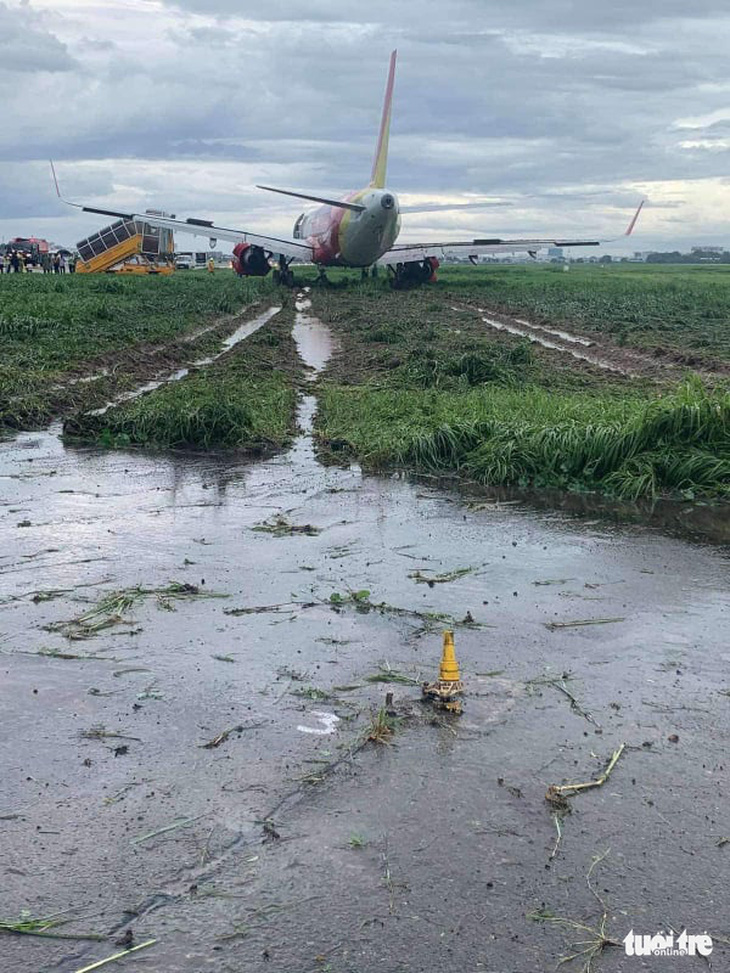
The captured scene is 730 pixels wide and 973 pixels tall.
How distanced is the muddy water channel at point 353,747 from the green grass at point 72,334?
6564 millimetres

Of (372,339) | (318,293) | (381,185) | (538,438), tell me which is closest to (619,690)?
(538,438)

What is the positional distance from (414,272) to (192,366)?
33726 millimetres

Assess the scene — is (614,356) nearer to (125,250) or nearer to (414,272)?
(414,272)

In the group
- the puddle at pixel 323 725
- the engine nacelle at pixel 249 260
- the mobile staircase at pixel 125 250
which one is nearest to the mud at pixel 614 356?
the puddle at pixel 323 725

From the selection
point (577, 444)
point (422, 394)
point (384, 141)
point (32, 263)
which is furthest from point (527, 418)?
point (32, 263)

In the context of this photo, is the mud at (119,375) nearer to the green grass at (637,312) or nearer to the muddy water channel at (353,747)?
the muddy water channel at (353,747)

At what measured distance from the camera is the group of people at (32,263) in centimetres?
6925

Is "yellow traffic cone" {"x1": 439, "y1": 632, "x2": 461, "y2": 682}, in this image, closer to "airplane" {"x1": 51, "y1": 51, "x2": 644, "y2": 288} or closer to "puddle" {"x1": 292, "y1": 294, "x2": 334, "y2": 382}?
"puddle" {"x1": 292, "y1": 294, "x2": 334, "y2": 382}

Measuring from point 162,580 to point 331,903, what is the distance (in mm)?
3992

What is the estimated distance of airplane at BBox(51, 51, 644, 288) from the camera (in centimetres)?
4472

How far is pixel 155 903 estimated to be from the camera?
11.9 feet

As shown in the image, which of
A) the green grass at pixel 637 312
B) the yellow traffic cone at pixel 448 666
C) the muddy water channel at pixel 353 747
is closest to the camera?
Result: the muddy water channel at pixel 353 747

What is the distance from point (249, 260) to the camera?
51281 millimetres

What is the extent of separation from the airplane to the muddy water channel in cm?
3638
